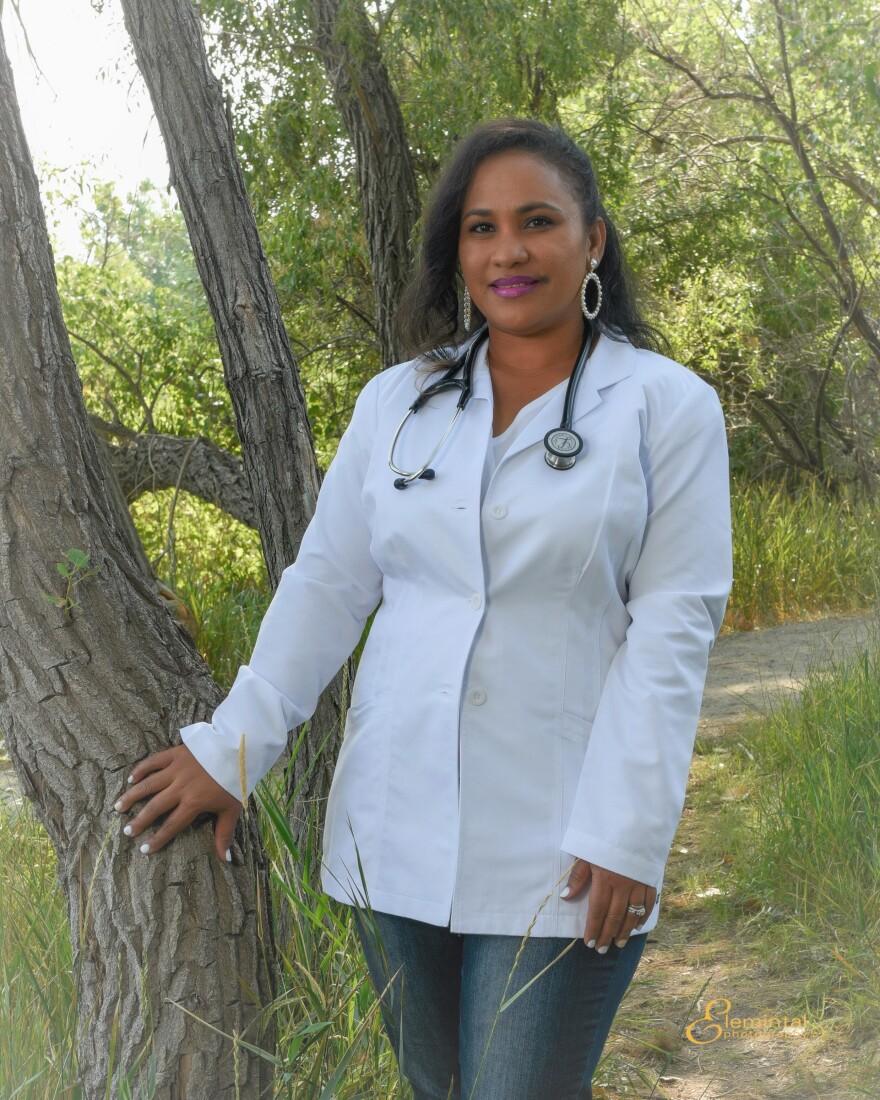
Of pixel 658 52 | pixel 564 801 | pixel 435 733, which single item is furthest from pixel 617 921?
pixel 658 52

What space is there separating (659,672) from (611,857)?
263 millimetres

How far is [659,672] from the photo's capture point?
1.70m

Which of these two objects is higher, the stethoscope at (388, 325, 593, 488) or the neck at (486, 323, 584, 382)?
the neck at (486, 323, 584, 382)

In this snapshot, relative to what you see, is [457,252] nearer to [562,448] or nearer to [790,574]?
[562,448]

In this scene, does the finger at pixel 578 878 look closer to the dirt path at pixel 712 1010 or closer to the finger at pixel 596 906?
the finger at pixel 596 906

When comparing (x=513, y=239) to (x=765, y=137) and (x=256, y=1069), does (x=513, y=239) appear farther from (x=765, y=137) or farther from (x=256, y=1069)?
(x=765, y=137)

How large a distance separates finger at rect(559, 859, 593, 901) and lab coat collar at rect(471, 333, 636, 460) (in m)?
0.61

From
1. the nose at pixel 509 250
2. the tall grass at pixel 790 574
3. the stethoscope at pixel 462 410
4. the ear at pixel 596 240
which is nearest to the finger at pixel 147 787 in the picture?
the stethoscope at pixel 462 410

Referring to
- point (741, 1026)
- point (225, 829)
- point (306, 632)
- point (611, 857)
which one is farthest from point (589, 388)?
point (741, 1026)

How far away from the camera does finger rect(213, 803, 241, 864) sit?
6.29 feet

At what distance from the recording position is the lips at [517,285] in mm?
1945

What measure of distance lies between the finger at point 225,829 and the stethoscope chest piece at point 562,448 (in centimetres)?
74

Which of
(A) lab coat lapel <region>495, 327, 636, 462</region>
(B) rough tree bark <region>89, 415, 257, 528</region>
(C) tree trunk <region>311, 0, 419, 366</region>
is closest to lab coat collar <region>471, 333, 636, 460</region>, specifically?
(A) lab coat lapel <region>495, 327, 636, 462</region>

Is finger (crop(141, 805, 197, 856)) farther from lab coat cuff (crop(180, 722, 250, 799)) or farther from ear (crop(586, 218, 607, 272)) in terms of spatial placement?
ear (crop(586, 218, 607, 272))
